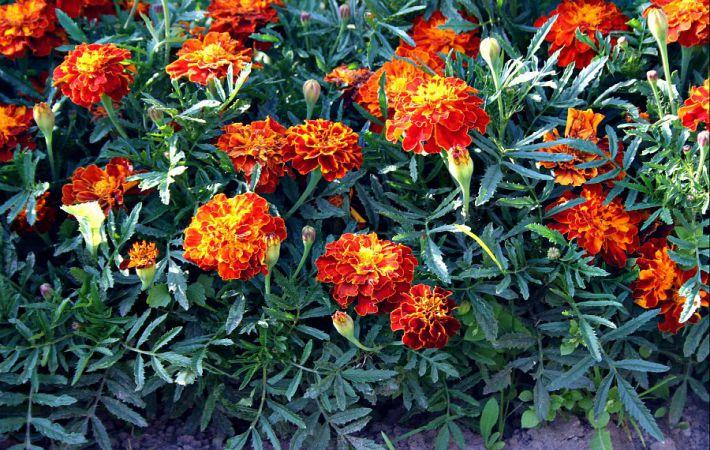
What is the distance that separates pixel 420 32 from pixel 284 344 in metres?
0.94

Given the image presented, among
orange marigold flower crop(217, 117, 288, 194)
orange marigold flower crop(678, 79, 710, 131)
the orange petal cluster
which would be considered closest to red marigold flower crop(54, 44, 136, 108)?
orange marigold flower crop(217, 117, 288, 194)

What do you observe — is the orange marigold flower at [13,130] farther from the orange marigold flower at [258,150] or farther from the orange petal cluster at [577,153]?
the orange petal cluster at [577,153]

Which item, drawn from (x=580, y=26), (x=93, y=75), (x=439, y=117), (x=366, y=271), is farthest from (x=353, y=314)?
(x=580, y=26)

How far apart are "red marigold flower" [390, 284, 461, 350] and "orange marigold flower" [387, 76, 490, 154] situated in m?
0.30

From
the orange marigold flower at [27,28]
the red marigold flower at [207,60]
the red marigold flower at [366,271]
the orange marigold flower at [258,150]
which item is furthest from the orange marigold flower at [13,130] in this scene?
the red marigold flower at [366,271]

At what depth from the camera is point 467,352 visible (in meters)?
1.90

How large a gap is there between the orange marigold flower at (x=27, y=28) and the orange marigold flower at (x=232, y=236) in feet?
2.60

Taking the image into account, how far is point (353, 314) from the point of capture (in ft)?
6.20


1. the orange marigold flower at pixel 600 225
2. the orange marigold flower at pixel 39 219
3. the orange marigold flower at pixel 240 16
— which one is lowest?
the orange marigold flower at pixel 39 219

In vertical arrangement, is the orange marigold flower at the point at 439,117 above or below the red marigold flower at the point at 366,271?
above

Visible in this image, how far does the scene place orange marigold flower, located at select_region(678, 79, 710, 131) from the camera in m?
1.73

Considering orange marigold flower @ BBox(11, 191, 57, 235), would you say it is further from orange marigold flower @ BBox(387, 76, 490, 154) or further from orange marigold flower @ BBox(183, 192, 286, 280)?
orange marigold flower @ BBox(387, 76, 490, 154)

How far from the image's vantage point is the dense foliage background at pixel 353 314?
1802 mm

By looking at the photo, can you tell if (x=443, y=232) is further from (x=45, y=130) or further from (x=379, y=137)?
(x=45, y=130)
